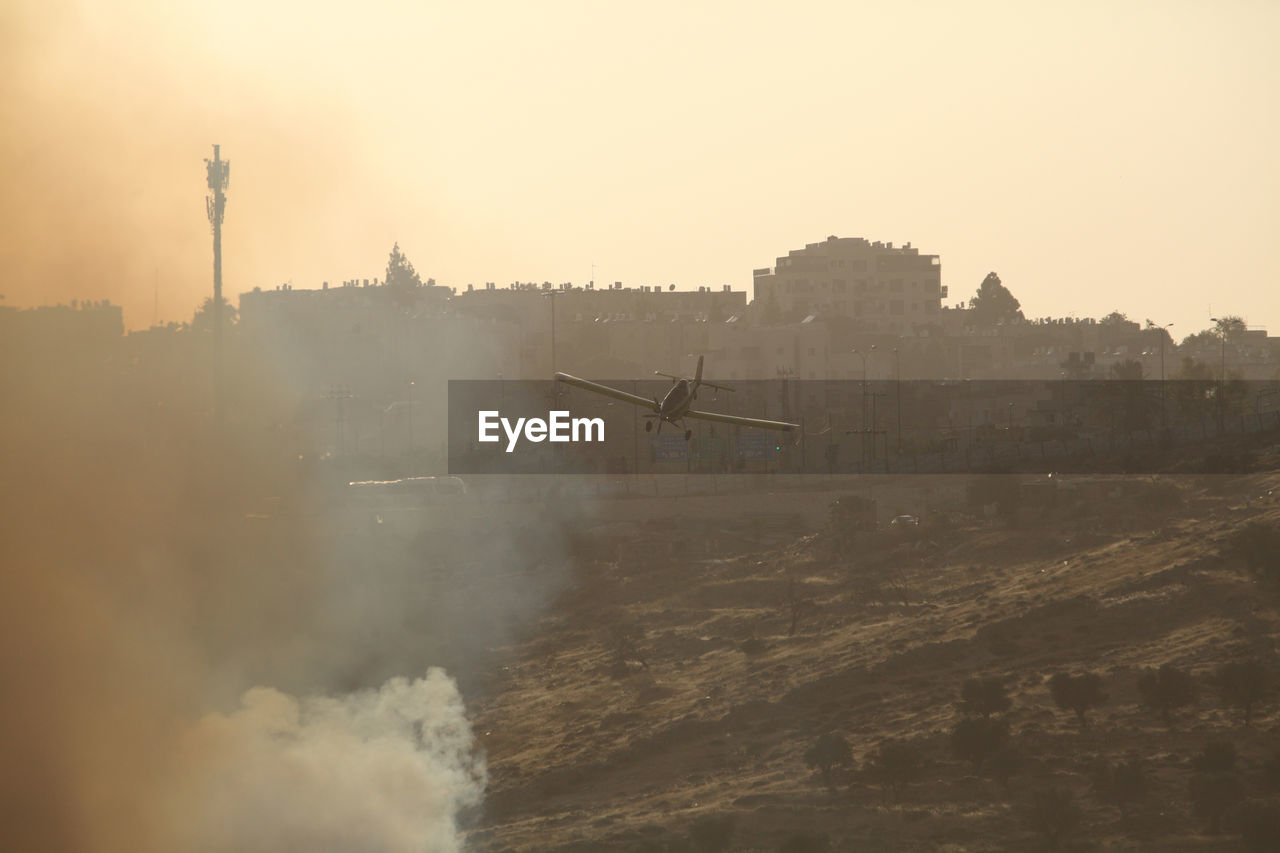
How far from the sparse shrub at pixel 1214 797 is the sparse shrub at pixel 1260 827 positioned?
0.77 meters

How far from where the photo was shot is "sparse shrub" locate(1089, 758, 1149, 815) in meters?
57.8

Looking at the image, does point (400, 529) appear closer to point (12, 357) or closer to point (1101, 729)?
point (12, 357)

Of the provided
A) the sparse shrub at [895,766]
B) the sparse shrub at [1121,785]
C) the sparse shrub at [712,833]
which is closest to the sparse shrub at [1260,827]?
the sparse shrub at [1121,785]

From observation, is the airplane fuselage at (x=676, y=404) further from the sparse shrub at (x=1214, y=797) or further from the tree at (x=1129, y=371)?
the tree at (x=1129, y=371)

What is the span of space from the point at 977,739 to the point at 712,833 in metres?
12.8

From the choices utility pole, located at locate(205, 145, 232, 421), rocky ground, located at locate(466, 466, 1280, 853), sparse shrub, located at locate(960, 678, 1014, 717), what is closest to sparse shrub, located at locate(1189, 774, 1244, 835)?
rocky ground, located at locate(466, 466, 1280, 853)

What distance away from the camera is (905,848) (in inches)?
2233

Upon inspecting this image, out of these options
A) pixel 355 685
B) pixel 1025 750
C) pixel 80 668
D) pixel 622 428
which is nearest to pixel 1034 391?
pixel 622 428

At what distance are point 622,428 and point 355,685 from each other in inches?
2496

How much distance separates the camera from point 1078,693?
67.3 meters

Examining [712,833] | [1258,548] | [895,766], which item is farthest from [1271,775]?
[1258,548]

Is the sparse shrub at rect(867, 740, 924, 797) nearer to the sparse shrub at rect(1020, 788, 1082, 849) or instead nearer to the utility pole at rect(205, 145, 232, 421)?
the sparse shrub at rect(1020, 788, 1082, 849)

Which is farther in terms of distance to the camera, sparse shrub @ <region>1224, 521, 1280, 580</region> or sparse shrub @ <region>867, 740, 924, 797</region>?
sparse shrub @ <region>1224, 521, 1280, 580</region>

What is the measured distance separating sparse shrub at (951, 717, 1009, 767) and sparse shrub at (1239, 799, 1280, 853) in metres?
10.6
